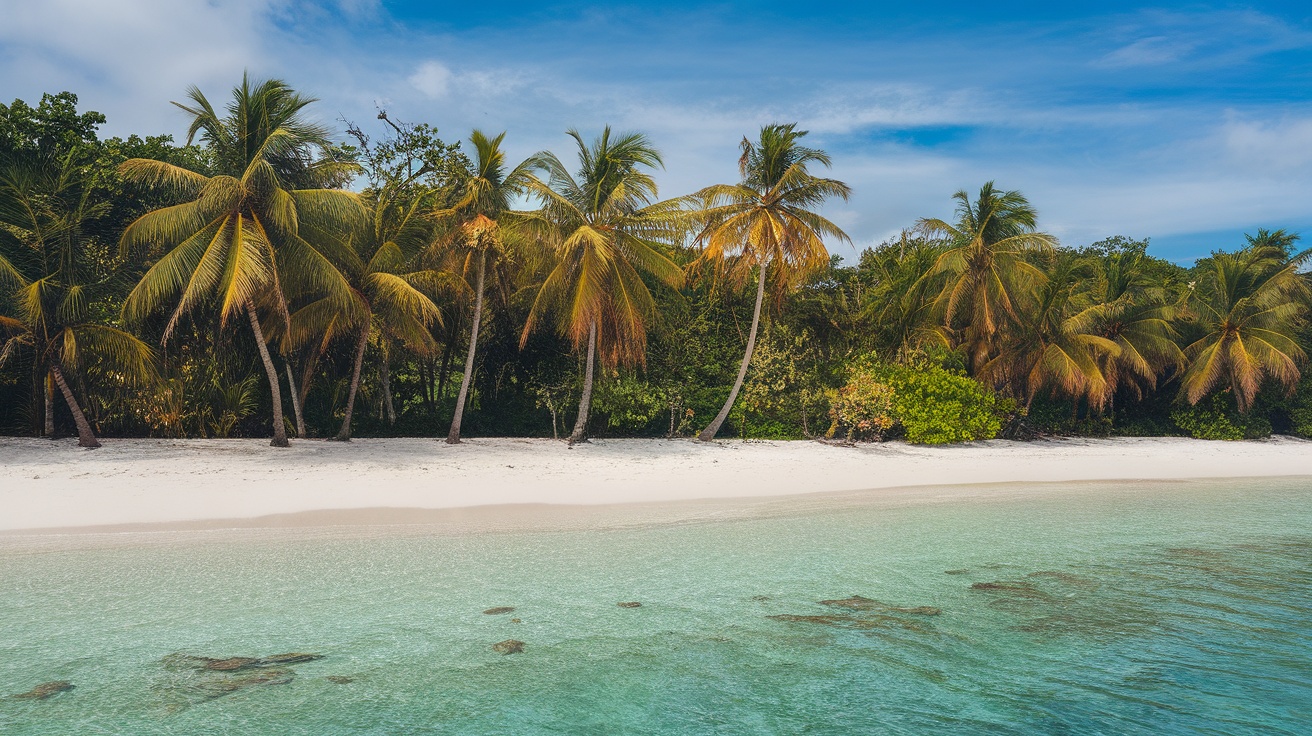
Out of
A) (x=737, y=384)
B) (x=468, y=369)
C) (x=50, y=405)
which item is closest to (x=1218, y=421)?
(x=737, y=384)

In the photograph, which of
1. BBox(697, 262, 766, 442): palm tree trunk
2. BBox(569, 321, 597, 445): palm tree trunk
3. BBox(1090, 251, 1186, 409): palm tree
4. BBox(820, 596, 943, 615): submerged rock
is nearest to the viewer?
BBox(820, 596, 943, 615): submerged rock

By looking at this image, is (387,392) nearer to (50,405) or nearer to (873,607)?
(50,405)

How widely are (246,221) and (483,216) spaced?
420 cm

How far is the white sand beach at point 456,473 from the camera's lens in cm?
963

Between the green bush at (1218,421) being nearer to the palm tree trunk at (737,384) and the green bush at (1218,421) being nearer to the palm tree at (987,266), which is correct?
the palm tree at (987,266)

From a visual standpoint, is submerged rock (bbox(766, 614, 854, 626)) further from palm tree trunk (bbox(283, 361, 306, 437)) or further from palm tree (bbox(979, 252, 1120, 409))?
palm tree (bbox(979, 252, 1120, 409))

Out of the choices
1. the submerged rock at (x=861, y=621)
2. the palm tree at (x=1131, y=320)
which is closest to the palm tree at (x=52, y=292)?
the submerged rock at (x=861, y=621)

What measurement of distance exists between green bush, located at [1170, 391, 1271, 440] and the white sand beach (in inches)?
172

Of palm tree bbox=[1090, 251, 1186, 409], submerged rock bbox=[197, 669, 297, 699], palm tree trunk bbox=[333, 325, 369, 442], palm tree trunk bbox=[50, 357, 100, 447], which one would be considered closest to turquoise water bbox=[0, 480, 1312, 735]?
submerged rock bbox=[197, 669, 297, 699]

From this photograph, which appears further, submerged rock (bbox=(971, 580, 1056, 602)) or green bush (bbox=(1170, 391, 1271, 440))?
green bush (bbox=(1170, 391, 1271, 440))

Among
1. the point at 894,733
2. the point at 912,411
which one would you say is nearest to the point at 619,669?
the point at 894,733

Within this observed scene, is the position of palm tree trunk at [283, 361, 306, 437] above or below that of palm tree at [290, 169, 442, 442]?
below

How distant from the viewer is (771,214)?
1717 centimetres

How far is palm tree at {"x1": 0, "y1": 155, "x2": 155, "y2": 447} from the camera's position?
12.7 metres
